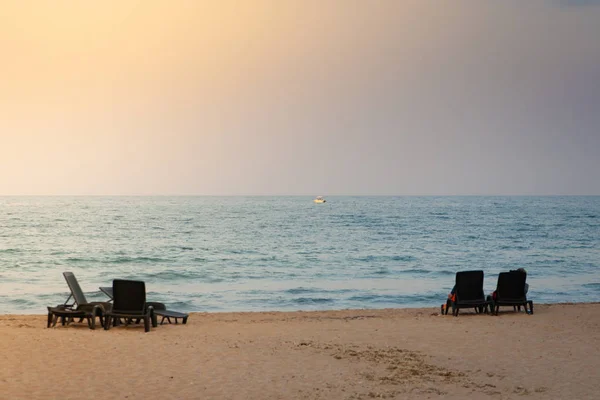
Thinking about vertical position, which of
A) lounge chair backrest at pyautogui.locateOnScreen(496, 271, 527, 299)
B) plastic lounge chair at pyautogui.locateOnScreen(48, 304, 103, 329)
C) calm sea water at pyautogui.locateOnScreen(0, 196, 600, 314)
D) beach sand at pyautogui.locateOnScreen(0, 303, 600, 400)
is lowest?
calm sea water at pyautogui.locateOnScreen(0, 196, 600, 314)

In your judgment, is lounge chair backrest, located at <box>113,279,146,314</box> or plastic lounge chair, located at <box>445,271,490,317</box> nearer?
lounge chair backrest, located at <box>113,279,146,314</box>

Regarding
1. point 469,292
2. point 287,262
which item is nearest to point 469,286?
point 469,292

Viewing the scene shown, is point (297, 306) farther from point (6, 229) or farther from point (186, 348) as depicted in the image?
point (6, 229)

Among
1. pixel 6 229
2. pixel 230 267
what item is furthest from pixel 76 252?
pixel 6 229

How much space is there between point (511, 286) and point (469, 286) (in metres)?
0.97

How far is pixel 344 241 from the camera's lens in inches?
2014

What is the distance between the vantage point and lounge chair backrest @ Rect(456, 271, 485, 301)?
15102 millimetres

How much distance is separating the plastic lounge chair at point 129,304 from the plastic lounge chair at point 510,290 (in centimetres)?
760

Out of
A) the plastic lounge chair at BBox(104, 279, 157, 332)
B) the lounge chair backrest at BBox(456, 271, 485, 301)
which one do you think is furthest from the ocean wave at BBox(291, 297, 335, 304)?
the plastic lounge chair at BBox(104, 279, 157, 332)

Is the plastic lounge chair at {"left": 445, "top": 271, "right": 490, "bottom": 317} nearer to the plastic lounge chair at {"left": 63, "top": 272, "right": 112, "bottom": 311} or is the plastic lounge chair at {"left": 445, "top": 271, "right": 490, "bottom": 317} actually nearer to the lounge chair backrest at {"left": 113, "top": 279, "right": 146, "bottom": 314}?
the lounge chair backrest at {"left": 113, "top": 279, "right": 146, "bottom": 314}

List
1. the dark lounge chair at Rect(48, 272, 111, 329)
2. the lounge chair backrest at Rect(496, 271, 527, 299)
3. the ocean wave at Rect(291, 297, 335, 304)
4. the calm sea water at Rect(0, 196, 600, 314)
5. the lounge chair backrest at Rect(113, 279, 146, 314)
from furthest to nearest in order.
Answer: the calm sea water at Rect(0, 196, 600, 314) → the ocean wave at Rect(291, 297, 335, 304) → the lounge chair backrest at Rect(496, 271, 527, 299) → the dark lounge chair at Rect(48, 272, 111, 329) → the lounge chair backrest at Rect(113, 279, 146, 314)

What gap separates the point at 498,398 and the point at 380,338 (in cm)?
442

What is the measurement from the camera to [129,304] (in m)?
12.9

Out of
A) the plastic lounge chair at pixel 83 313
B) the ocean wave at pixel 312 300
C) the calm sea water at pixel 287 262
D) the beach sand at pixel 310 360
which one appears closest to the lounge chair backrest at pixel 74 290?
the plastic lounge chair at pixel 83 313
